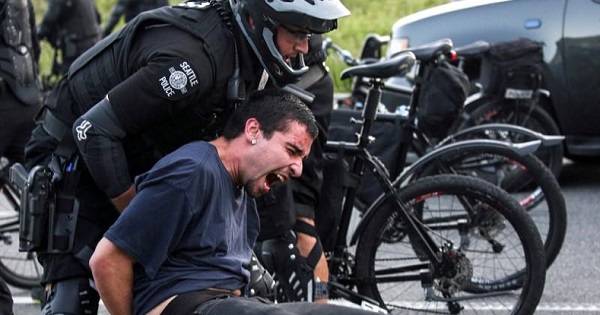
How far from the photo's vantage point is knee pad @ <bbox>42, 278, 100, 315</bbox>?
409 cm

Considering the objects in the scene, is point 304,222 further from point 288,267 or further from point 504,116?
point 504,116

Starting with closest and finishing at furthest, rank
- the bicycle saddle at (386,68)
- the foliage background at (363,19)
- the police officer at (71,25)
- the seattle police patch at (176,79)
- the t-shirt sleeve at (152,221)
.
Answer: the t-shirt sleeve at (152,221), the seattle police patch at (176,79), the bicycle saddle at (386,68), the police officer at (71,25), the foliage background at (363,19)

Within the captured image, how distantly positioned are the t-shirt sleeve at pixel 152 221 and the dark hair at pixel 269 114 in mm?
314

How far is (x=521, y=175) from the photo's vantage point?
227 inches

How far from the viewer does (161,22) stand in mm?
4023

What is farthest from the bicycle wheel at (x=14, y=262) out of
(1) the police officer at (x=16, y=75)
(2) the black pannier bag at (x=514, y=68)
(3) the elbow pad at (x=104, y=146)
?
(2) the black pannier bag at (x=514, y=68)

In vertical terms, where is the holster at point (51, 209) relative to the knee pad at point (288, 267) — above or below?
above

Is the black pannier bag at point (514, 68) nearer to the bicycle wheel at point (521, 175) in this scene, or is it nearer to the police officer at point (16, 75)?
the bicycle wheel at point (521, 175)

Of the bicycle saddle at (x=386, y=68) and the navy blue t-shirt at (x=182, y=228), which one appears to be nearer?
the navy blue t-shirt at (x=182, y=228)

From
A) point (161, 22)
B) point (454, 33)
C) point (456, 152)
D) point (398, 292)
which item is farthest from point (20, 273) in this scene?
point (454, 33)

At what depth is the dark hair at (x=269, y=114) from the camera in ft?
12.2

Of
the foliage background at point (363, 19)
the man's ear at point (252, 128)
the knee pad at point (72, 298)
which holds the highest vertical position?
the man's ear at point (252, 128)

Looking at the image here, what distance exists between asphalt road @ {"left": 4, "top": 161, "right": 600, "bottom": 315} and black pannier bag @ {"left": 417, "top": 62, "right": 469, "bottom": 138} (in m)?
1.01

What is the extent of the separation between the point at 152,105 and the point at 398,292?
7.65 feet
